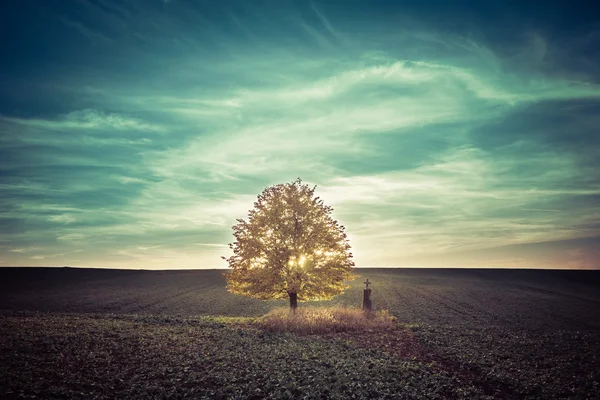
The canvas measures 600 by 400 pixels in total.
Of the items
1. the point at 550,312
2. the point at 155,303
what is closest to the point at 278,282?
the point at 155,303

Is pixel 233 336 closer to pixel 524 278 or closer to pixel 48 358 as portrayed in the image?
pixel 48 358

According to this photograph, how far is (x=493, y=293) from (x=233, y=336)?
60847 mm

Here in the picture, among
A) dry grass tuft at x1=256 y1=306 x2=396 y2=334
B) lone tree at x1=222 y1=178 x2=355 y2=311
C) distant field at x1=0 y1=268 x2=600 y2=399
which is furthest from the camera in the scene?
lone tree at x1=222 y1=178 x2=355 y2=311

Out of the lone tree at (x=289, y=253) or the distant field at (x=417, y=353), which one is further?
the lone tree at (x=289, y=253)

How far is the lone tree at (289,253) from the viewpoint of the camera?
30953 millimetres

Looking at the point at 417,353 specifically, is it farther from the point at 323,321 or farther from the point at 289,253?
the point at 289,253

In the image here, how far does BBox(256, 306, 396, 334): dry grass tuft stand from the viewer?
2559 cm

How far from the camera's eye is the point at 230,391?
45.8 feet

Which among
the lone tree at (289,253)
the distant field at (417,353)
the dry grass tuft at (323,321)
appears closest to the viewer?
the distant field at (417,353)

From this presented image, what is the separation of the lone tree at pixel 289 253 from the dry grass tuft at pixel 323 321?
93.4 inches

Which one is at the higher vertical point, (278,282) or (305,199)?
(305,199)

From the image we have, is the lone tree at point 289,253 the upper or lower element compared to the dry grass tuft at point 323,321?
upper

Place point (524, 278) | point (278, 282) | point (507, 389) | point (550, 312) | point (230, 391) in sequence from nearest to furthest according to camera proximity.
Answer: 1. point (230, 391)
2. point (507, 389)
3. point (278, 282)
4. point (550, 312)
5. point (524, 278)

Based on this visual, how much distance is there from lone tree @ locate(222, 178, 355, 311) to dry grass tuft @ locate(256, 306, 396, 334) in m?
2.37
